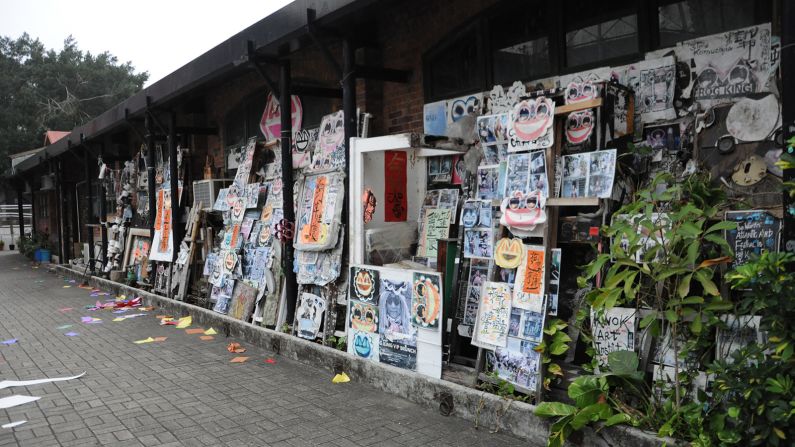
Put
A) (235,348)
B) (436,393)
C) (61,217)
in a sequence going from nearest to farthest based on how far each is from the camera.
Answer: (436,393), (235,348), (61,217)

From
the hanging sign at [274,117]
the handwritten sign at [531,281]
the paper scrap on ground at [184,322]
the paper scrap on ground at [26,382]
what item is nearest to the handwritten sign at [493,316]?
the handwritten sign at [531,281]

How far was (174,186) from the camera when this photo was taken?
10.8m

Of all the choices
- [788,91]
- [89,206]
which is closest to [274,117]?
[788,91]

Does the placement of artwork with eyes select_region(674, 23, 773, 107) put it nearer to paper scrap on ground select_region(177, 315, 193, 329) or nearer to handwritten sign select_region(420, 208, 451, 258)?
handwritten sign select_region(420, 208, 451, 258)

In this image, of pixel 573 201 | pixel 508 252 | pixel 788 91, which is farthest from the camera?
pixel 508 252

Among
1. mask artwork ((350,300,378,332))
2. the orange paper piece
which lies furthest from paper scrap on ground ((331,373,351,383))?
the orange paper piece

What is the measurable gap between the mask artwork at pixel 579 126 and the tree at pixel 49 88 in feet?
109

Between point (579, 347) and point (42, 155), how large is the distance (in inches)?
734

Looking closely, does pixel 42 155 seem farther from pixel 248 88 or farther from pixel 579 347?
pixel 579 347

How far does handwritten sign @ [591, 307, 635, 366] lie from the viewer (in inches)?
157

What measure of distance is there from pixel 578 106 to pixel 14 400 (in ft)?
18.1

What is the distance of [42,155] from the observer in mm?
18000

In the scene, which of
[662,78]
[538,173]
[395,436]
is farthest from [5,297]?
[662,78]

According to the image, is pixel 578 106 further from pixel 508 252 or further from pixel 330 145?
pixel 330 145
